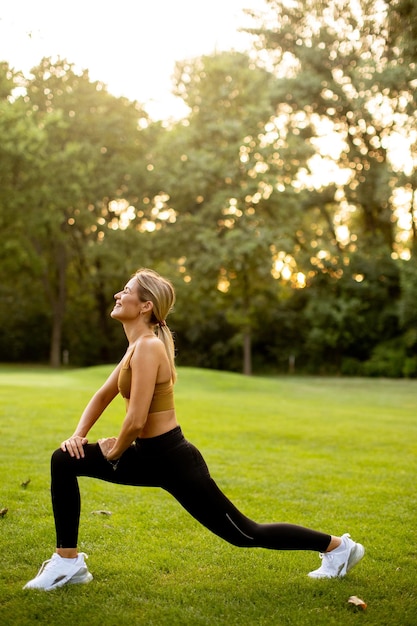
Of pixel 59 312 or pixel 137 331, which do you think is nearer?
pixel 137 331

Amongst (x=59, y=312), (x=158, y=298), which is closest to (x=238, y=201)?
(x=59, y=312)

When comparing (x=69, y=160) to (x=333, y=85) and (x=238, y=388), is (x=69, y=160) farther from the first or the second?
(x=238, y=388)

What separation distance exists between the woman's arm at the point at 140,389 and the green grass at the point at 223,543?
1.00m

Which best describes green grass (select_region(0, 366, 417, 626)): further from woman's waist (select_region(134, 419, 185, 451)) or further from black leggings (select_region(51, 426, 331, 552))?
woman's waist (select_region(134, 419, 185, 451))

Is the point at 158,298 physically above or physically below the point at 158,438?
above

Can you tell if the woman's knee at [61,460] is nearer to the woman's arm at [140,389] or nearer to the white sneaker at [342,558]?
the woman's arm at [140,389]

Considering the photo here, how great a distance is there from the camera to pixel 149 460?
4.09 meters

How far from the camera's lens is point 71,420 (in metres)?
12.6

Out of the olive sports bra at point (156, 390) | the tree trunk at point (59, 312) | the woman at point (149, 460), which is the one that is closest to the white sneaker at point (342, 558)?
the woman at point (149, 460)

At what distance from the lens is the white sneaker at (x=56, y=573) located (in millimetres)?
4164

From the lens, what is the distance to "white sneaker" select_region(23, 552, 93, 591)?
4164 mm

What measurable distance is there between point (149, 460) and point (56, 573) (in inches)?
37.0

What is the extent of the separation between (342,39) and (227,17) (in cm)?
630

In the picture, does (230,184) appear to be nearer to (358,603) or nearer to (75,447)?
(75,447)
